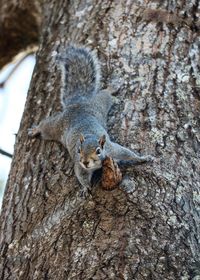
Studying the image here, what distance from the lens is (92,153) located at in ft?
10.2

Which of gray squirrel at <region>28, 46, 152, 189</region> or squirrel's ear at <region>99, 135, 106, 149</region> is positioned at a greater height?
squirrel's ear at <region>99, 135, 106, 149</region>

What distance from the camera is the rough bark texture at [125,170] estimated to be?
2.56m

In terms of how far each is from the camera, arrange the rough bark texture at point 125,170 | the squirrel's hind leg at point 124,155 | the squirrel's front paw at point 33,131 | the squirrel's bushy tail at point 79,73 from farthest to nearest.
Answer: the squirrel's bushy tail at point 79,73 → the squirrel's front paw at point 33,131 → the squirrel's hind leg at point 124,155 → the rough bark texture at point 125,170

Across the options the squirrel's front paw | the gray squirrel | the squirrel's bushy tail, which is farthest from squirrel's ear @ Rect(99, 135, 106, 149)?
the squirrel's bushy tail

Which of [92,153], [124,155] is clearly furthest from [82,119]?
[124,155]

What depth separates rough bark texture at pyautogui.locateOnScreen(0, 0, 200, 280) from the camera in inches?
101

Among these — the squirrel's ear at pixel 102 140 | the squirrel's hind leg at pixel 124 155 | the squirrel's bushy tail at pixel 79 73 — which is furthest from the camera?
the squirrel's bushy tail at pixel 79 73

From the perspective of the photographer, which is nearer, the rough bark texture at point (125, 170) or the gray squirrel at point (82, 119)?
the rough bark texture at point (125, 170)

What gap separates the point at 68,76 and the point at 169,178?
1.07 m

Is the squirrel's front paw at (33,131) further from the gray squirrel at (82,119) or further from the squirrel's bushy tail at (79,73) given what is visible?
the squirrel's bushy tail at (79,73)

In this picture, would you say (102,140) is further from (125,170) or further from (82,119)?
(82,119)

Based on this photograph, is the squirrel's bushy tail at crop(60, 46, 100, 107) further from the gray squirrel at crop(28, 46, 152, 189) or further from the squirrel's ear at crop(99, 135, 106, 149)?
the squirrel's ear at crop(99, 135, 106, 149)

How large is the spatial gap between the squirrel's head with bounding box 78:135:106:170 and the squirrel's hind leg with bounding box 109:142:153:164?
0.06 metres

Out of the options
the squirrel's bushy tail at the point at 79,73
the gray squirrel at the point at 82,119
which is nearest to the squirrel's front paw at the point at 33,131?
the gray squirrel at the point at 82,119
